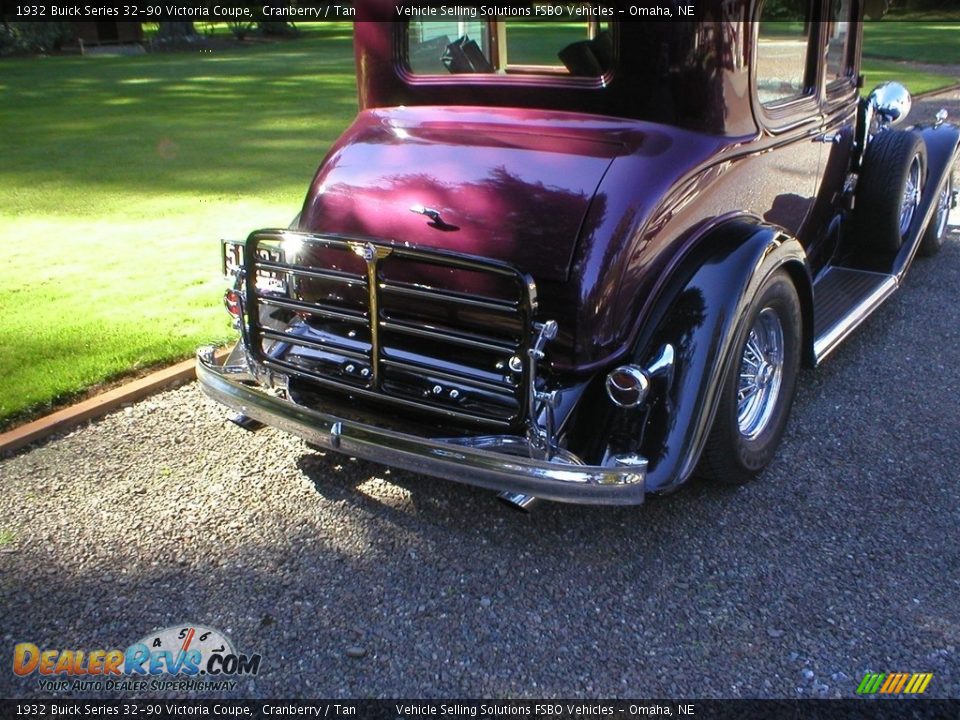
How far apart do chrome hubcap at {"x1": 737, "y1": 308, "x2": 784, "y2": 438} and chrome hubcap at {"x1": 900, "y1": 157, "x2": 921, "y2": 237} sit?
2.20m

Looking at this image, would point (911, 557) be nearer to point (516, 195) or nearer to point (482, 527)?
point (482, 527)

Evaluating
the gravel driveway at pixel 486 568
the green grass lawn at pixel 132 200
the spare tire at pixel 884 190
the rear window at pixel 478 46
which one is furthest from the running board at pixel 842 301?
the green grass lawn at pixel 132 200

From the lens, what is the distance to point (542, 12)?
11.3 ft

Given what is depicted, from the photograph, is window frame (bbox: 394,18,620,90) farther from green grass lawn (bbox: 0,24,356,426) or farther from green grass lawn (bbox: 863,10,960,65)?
green grass lawn (bbox: 863,10,960,65)

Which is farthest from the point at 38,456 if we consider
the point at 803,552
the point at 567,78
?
the point at 803,552

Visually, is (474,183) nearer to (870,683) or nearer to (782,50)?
(782,50)

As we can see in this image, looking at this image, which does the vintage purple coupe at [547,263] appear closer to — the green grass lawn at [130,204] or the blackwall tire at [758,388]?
the blackwall tire at [758,388]

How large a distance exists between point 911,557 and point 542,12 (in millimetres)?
2434

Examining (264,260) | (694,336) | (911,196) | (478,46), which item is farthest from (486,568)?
(911,196)

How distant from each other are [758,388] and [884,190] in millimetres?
2019

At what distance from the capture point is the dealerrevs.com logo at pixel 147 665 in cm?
247

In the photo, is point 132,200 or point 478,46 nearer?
point 478,46

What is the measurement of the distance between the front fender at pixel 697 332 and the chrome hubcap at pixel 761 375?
300 millimetres

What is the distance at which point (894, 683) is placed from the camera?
2404mm
